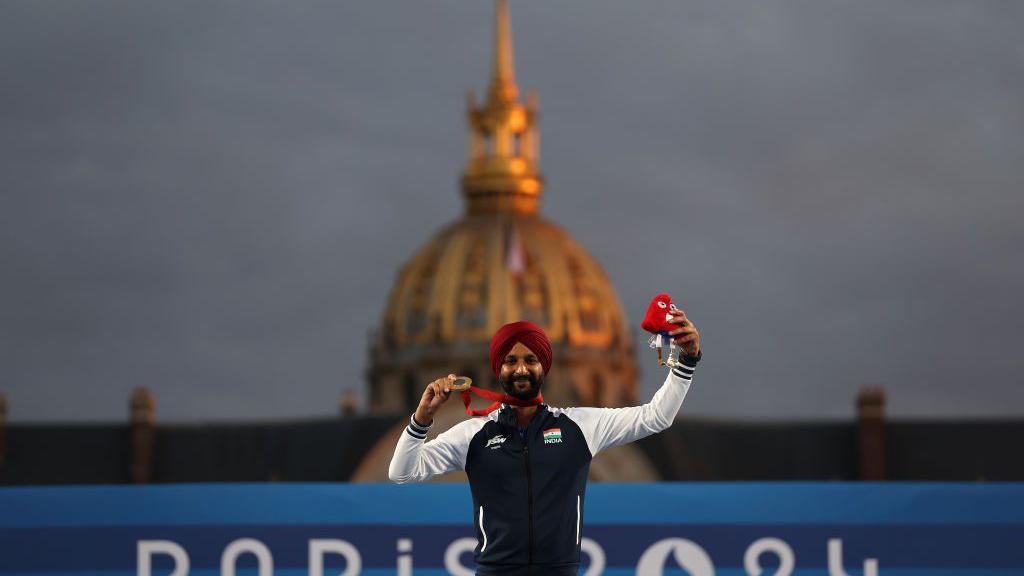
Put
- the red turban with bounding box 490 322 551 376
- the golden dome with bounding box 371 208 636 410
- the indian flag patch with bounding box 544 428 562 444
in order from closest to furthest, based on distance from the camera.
→ the red turban with bounding box 490 322 551 376 → the indian flag patch with bounding box 544 428 562 444 → the golden dome with bounding box 371 208 636 410

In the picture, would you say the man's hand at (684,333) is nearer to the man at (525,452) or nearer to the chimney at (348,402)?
the man at (525,452)

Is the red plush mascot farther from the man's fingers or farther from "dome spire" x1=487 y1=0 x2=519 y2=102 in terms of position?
"dome spire" x1=487 y1=0 x2=519 y2=102

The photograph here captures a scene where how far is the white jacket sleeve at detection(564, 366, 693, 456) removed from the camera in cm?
923

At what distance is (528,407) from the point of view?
30.1ft

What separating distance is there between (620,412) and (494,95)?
447ft

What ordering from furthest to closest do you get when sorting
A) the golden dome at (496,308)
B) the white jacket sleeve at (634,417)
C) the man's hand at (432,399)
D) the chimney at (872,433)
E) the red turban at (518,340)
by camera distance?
the golden dome at (496,308) < the chimney at (872,433) < the white jacket sleeve at (634,417) < the red turban at (518,340) < the man's hand at (432,399)

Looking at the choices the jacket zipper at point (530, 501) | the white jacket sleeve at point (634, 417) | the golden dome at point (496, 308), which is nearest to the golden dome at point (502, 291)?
the golden dome at point (496, 308)

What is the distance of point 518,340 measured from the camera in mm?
9023

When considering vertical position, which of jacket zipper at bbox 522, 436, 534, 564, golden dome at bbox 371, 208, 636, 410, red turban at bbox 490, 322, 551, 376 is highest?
golden dome at bbox 371, 208, 636, 410

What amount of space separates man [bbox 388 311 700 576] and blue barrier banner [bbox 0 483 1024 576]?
4.38 metres

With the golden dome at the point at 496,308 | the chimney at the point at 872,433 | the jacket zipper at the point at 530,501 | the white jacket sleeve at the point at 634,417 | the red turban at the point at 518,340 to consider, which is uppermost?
the golden dome at the point at 496,308

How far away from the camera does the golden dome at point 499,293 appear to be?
447ft

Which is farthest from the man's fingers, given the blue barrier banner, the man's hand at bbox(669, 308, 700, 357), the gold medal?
the blue barrier banner

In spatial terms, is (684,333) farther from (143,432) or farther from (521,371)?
A: (143,432)
